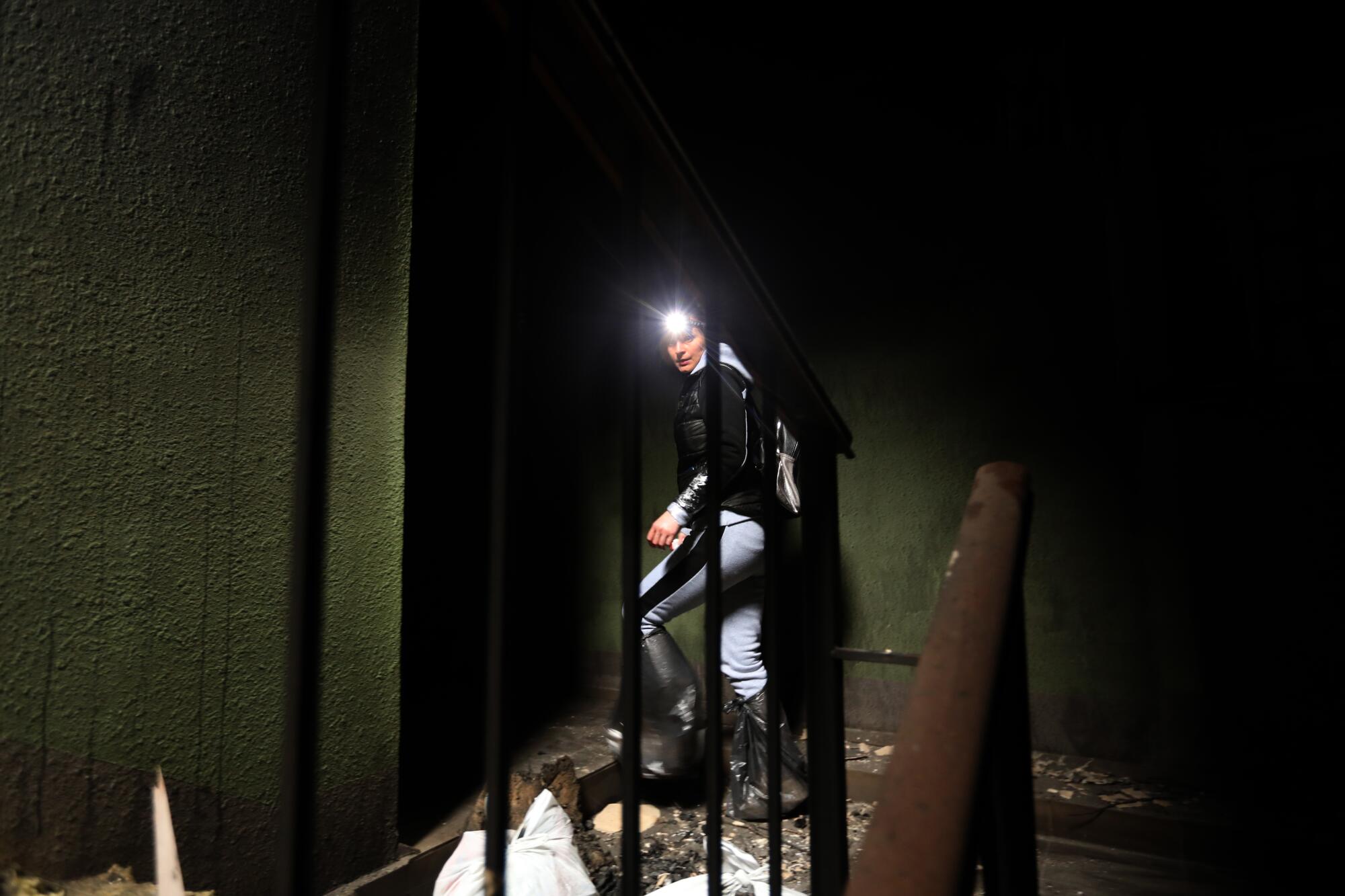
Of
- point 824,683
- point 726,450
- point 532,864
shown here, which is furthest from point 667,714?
point 824,683

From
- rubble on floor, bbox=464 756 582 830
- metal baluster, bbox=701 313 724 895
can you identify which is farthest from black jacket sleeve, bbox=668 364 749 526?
metal baluster, bbox=701 313 724 895

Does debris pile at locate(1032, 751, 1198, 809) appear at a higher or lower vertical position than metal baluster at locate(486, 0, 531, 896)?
lower

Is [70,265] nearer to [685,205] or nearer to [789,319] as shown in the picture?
[685,205]

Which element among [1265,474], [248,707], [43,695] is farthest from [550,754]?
[1265,474]

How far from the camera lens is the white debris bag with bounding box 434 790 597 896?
165 centimetres

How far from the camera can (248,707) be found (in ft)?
5.33

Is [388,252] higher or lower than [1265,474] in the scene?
higher

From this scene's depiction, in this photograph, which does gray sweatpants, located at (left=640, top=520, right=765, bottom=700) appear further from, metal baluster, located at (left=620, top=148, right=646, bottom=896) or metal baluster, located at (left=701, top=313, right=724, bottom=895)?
metal baluster, located at (left=620, top=148, right=646, bottom=896)

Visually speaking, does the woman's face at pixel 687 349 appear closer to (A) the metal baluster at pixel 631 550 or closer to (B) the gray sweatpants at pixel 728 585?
(B) the gray sweatpants at pixel 728 585

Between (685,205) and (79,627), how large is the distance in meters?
1.47

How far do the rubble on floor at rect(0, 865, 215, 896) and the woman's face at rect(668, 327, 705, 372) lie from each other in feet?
7.47

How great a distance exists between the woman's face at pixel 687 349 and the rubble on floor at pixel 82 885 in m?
2.28

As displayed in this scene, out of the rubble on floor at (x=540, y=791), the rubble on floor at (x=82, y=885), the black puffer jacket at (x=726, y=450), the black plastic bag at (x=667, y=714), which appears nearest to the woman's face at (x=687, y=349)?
the black puffer jacket at (x=726, y=450)

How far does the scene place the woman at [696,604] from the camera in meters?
2.60
